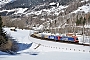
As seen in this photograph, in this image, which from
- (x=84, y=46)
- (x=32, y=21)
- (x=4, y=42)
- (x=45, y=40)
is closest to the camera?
(x=4, y=42)

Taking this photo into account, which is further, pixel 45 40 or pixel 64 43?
pixel 45 40

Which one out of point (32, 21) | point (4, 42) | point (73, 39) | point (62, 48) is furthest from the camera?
point (32, 21)

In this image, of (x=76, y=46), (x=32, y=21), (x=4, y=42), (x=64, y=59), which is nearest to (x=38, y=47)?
(x=76, y=46)

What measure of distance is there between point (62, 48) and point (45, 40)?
863cm

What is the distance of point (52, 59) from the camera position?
22734 mm

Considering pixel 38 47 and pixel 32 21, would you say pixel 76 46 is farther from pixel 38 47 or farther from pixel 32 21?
pixel 32 21

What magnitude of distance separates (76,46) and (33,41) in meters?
15.4

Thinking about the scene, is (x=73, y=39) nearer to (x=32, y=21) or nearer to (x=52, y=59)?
(x=52, y=59)

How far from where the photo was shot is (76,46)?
43188 millimetres

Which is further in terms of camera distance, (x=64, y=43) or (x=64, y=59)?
(x=64, y=43)

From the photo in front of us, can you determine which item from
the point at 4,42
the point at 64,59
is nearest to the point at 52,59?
the point at 64,59

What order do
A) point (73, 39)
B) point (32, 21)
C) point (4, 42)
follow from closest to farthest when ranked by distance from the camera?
1. point (4, 42)
2. point (73, 39)
3. point (32, 21)

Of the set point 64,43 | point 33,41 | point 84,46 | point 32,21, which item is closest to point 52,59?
point 84,46

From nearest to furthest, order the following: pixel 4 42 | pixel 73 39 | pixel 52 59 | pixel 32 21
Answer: pixel 52 59
pixel 4 42
pixel 73 39
pixel 32 21
